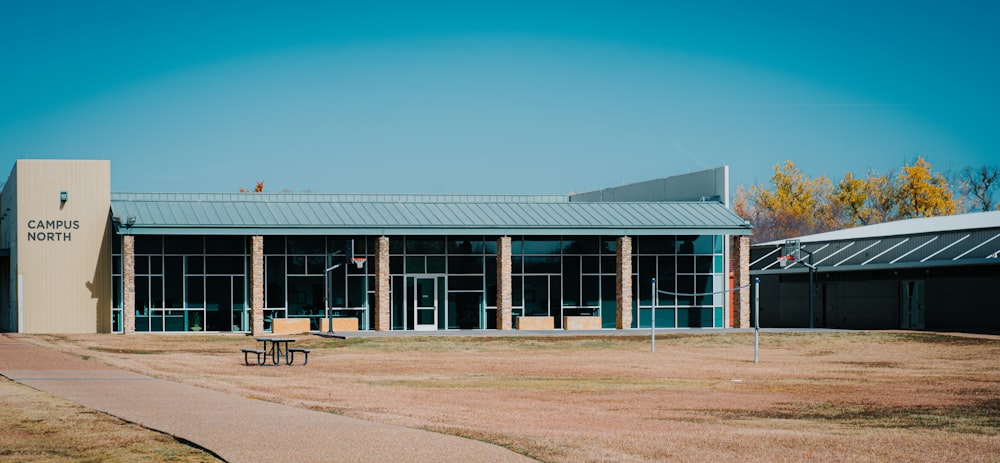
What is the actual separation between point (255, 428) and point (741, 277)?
34.5 m

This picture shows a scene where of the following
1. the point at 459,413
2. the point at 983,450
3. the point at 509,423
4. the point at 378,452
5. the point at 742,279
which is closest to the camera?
the point at 378,452

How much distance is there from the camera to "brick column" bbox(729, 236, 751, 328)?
149ft

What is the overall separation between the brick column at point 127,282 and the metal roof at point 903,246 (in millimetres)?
26850

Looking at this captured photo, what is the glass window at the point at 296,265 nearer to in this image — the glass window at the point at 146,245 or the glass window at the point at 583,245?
the glass window at the point at 146,245

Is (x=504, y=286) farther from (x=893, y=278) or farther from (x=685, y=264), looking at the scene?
(x=893, y=278)

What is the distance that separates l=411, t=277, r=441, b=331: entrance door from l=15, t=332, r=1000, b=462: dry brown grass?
→ 7.50 meters

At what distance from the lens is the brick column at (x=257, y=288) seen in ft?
136

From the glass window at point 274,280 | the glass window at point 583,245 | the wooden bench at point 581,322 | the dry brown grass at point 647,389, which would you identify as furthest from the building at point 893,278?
the glass window at point 274,280

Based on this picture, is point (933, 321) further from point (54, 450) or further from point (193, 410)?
point (54, 450)

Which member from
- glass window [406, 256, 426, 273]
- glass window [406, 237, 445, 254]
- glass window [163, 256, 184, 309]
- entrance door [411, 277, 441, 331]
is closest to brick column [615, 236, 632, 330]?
glass window [406, 237, 445, 254]

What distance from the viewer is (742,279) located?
45.3 metres

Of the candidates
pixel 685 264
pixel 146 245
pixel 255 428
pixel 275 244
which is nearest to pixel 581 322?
pixel 685 264

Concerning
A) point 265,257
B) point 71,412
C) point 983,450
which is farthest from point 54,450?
point 265,257

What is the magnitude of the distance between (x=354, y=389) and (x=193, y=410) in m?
4.89
